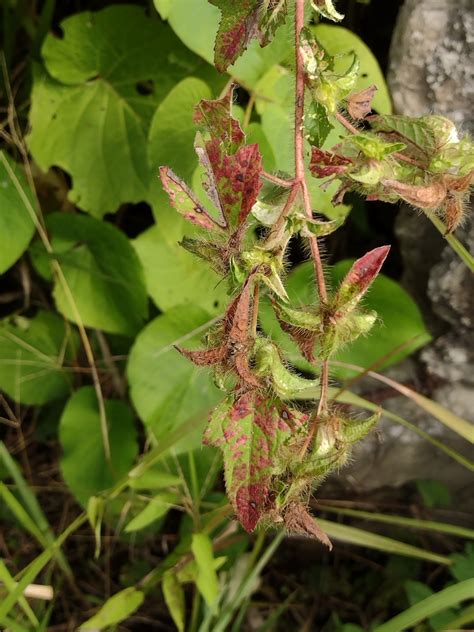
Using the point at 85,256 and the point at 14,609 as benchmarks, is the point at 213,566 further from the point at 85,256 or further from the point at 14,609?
the point at 85,256

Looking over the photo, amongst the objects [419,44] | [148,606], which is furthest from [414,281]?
[148,606]

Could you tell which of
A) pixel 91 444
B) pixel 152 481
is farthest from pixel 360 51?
pixel 91 444

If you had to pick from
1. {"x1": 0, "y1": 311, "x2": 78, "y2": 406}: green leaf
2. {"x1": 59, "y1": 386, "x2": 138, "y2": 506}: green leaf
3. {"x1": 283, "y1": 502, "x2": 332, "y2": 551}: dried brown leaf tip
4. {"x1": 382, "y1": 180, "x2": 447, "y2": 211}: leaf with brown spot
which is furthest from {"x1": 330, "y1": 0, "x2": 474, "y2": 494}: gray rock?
{"x1": 0, "y1": 311, "x2": 78, "y2": 406}: green leaf

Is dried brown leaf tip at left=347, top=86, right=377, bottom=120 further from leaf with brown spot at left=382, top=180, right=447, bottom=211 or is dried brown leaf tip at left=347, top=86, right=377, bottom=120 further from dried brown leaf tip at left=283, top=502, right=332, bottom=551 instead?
dried brown leaf tip at left=283, top=502, right=332, bottom=551

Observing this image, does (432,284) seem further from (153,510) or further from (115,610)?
(115,610)

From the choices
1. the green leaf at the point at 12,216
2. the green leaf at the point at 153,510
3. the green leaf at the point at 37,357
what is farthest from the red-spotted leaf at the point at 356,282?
the green leaf at the point at 37,357

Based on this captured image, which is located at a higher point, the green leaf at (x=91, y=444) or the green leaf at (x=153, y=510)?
the green leaf at (x=153, y=510)

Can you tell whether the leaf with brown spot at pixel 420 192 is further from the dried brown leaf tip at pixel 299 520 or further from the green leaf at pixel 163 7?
the green leaf at pixel 163 7
